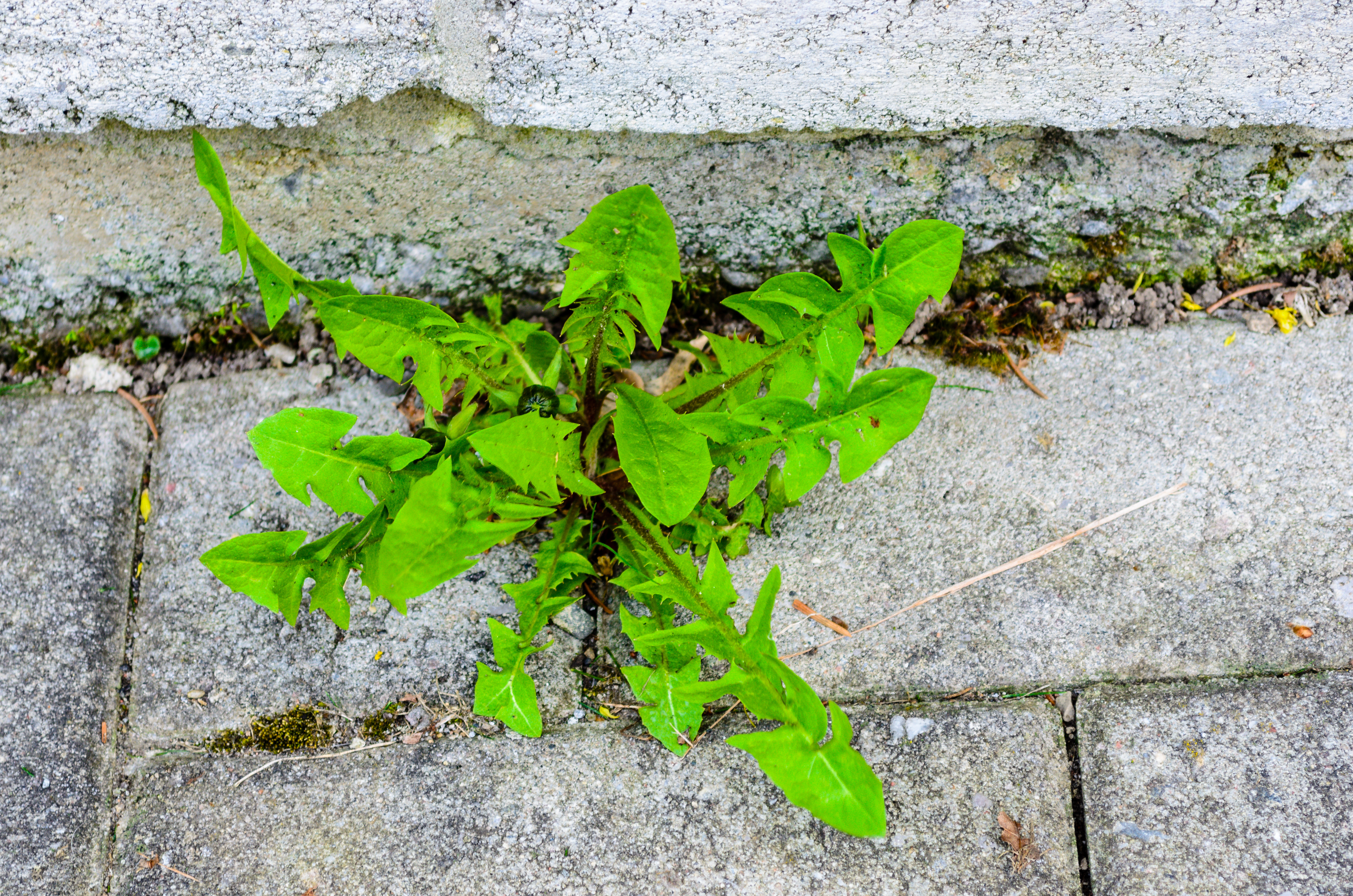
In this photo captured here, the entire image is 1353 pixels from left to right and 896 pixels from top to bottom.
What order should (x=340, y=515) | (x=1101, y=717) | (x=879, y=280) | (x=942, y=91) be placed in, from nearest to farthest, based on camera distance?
1. (x=879, y=280)
2. (x=942, y=91)
3. (x=1101, y=717)
4. (x=340, y=515)

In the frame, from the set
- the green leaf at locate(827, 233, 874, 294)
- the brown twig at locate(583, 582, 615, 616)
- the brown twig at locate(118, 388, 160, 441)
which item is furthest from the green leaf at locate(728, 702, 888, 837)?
the brown twig at locate(118, 388, 160, 441)

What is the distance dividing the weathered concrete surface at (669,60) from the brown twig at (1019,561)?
806mm

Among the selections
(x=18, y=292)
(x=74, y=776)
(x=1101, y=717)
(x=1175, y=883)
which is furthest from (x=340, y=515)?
(x=1175, y=883)

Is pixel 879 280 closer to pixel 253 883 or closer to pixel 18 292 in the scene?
pixel 253 883

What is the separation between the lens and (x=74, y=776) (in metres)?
1.82

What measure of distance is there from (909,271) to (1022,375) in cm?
68

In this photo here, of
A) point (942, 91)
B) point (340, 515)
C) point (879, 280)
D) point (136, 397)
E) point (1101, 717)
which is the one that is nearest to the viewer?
point (879, 280)

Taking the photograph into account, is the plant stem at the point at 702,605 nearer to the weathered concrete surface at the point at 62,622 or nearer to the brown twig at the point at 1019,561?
the brown twig at the point at 1019,561

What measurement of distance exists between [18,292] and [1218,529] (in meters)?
2.75

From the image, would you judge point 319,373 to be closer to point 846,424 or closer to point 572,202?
point 572,202

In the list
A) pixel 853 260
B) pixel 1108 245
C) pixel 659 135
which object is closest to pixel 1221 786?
pixel 1108 245

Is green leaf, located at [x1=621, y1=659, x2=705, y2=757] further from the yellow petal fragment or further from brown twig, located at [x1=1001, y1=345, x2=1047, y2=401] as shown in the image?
the yellow petal fragment

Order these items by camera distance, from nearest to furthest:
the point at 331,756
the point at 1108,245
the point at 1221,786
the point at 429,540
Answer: the point at 429,540
the point at 1221,786
the point at 331,756
the point at 1108,245

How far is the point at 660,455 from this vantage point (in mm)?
1403
